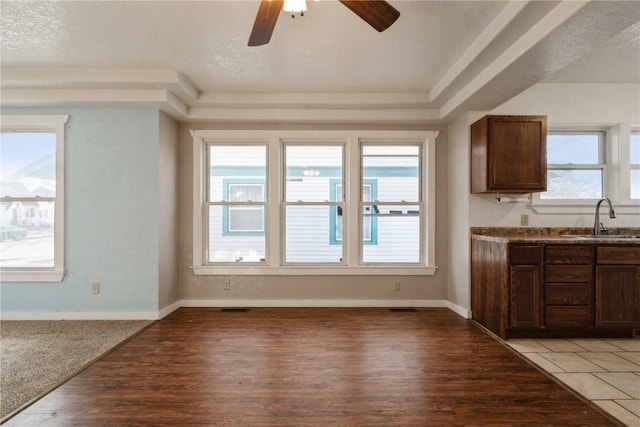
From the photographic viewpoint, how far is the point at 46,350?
294cm

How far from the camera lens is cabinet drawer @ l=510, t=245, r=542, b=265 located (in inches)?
124

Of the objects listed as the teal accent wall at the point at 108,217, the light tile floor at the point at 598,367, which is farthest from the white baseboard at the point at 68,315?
the light tile floor at the point at 598,367

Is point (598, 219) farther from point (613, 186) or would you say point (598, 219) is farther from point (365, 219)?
point (365, 219)

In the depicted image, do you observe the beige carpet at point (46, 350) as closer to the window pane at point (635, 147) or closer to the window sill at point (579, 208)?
the window sill at point (579, 208)

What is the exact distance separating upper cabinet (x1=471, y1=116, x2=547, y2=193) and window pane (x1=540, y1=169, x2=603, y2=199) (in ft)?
2.05

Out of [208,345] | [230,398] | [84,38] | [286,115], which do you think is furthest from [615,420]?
[84,38]

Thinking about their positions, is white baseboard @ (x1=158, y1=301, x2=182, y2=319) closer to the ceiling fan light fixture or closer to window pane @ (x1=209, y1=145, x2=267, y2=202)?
window pane @ (x1=209, y1=145, x2=267, y2=202)

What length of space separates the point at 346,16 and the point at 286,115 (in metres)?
1.88

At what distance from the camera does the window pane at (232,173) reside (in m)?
4.47

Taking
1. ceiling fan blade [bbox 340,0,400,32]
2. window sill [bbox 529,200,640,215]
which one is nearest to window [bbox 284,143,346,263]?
window sill [bbox 529,200,640,215]

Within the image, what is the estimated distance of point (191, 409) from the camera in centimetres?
205

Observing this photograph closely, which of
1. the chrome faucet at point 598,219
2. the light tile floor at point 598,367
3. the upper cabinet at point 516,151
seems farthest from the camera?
the chrome faucet at point 598,219

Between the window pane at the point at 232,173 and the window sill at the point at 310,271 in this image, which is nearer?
the window sill at the point at 310,271

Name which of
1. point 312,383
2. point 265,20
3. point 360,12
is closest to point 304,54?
point 265,20
